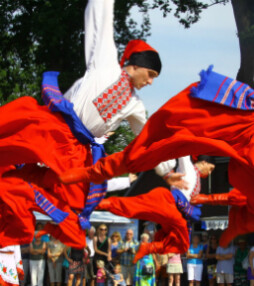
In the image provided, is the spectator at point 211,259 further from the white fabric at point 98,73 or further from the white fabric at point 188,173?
the white fabric at point 98,73

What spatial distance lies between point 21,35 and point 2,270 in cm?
251

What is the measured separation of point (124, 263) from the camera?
8062 mm

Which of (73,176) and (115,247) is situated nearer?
(73,176)

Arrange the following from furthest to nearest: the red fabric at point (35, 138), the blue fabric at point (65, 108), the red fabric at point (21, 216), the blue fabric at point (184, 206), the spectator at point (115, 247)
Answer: the spectator at point (115, 247), the blue fabric at point (184, 206), the red fabric at point (21, 216), the blue fabric at point (65, 108), the red fabric at point (35, 138)

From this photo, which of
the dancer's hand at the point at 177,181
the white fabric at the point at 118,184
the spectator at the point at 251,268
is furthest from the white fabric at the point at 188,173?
the spectator at the point at 251,268

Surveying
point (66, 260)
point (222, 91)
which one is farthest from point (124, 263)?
point (222, 91)

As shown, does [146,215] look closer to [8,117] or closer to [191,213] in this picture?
[191,213]

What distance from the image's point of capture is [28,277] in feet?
29.8

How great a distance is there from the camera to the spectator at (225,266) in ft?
25.9

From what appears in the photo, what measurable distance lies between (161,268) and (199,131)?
16.4ft

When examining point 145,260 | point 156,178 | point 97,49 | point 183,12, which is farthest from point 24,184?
point 156,178

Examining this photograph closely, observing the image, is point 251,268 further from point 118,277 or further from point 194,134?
point 194,134

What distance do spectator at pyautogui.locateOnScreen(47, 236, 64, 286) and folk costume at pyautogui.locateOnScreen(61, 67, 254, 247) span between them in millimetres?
4700

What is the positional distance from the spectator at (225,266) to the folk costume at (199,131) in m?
4.16
